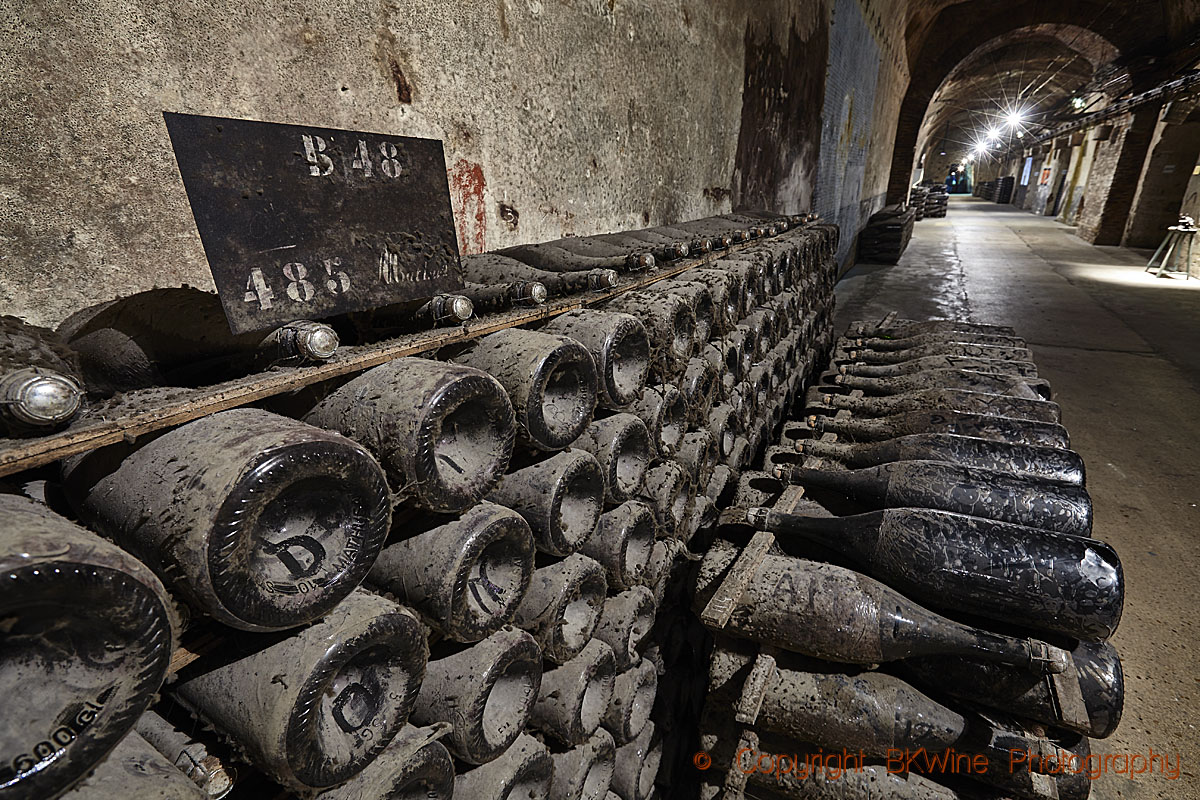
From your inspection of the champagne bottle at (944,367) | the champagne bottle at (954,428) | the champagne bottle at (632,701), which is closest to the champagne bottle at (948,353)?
the champagne bottle at (944,367)

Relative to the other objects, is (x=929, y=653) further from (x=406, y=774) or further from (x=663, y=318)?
(x=406, y=774)

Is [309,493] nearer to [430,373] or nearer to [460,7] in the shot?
[430,373]

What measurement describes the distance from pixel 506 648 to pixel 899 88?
18.9m

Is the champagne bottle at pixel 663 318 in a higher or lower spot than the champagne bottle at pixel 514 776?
higher

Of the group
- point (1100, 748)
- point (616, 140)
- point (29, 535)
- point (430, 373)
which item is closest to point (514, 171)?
point (616, 140)

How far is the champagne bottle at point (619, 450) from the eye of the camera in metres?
1.65

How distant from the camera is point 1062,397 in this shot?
5.11m

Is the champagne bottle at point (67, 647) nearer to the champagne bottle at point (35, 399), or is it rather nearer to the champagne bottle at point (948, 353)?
the champagne bottle at point (35, 399)

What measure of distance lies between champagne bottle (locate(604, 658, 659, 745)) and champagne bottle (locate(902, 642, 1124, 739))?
3.02 ft

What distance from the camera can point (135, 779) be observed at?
0.69 metres

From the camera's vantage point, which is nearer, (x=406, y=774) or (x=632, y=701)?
(x=406, y=774)

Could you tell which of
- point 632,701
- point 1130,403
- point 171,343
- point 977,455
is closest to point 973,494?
point 977,455

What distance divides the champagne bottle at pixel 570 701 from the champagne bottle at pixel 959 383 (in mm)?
2723

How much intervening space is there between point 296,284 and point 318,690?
72 cm
